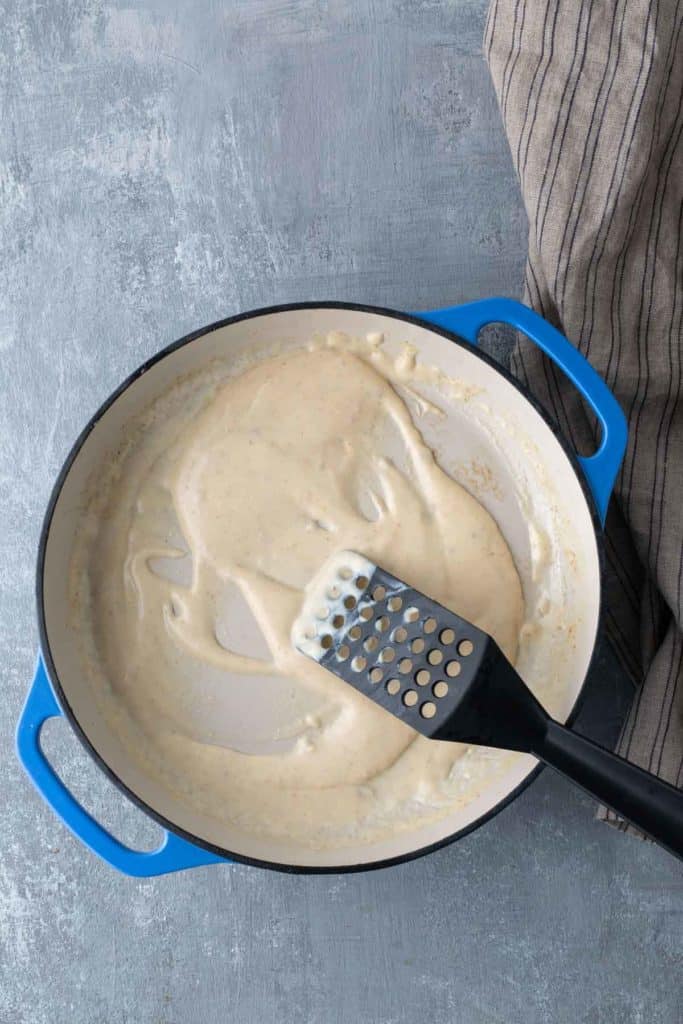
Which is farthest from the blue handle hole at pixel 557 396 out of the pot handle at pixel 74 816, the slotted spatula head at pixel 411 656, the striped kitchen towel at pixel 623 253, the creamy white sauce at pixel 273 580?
the pot handle at pixel 74 816

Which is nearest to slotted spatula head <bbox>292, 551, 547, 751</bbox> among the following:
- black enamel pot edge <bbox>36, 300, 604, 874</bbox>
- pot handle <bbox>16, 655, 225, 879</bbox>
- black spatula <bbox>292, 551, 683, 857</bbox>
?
black spatula <bbox>292, 551, 683, 857</bbox>

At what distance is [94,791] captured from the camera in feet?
3.39

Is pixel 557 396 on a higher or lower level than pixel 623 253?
lower

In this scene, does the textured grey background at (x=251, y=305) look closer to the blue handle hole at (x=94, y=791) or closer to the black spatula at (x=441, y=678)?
the blue handle hole at (x=94, y=791)

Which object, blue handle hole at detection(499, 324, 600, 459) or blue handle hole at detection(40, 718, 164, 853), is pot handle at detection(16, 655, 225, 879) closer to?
blue handle hole at detection(40, 718, 164, 853)

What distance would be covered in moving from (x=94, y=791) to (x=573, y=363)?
0.64 metres

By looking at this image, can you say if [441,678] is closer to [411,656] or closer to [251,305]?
[411,656]

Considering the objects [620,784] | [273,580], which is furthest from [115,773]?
[620,784]

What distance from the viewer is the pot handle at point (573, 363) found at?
890mm

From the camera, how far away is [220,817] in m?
1.00

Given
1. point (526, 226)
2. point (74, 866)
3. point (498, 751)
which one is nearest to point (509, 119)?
point (526, 226)

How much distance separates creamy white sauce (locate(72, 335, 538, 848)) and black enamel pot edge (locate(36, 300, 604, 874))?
91 millimetres

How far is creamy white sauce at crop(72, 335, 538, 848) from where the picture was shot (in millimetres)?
981

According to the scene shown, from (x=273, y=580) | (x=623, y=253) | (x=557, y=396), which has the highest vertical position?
(x=623, y=253)
